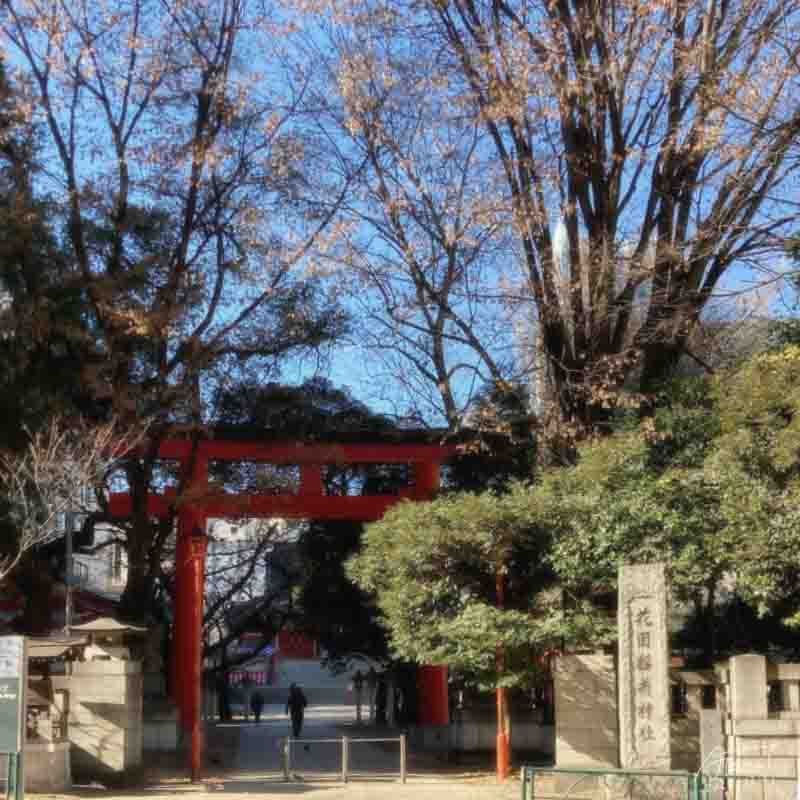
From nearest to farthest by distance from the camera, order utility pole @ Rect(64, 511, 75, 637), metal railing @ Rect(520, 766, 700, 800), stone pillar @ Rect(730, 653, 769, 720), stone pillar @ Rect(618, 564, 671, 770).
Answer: metal railing @ Rect(520, 766, 700, 800)
stone pillar @ Rect(730, 653, 769, 720)
stone pillar @ Rect(618, 564, 671, 770)
utility pole @ Rect(64, 511, 75, 637)

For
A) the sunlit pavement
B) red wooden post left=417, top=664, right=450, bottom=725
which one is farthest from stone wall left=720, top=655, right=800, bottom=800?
red wooden post left=417, top=664, right=450, bottom=725

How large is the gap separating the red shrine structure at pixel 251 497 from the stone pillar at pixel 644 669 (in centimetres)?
928

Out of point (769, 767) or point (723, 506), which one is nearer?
point (769, 767)

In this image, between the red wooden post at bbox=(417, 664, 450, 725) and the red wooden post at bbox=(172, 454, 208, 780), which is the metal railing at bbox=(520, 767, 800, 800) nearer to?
the red wooden post at bbox=(172, 454, 208, 780)

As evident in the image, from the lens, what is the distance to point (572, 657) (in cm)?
1725

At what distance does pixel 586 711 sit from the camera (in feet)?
56.2

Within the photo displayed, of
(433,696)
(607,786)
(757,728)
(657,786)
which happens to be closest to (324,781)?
(607,786)

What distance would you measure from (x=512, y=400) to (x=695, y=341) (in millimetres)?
4458

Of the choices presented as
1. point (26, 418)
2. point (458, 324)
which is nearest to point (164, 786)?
point (26, 418)

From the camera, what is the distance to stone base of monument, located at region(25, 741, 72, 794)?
50.8ft

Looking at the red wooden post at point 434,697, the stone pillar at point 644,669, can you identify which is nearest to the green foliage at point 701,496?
the stone pillar at point 644,669

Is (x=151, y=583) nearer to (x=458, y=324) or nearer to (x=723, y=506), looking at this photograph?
(x=458, y=324)

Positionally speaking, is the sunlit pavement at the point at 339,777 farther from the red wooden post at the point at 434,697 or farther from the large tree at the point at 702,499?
the large tree at the point at 702,499

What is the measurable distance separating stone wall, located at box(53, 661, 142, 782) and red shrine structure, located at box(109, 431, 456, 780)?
17.5 ft
